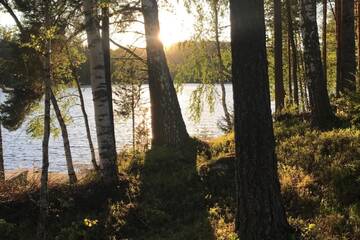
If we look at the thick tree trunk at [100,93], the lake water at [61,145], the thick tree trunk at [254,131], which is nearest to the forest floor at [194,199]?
the thick tree trunk at [100,93]

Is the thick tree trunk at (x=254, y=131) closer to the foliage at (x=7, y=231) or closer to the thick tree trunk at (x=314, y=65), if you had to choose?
the foliage at (x=7, y=231)

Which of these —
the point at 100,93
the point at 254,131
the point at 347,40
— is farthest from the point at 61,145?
the point at 254,131

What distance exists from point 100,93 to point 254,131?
19.0 feet

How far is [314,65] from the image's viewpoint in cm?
1208

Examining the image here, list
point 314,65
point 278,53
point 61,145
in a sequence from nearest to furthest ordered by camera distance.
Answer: point 314,65 → point 278,53 → point 61,145

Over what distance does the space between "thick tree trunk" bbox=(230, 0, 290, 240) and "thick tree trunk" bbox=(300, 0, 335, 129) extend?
18.7 ft

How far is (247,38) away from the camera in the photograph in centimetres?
666

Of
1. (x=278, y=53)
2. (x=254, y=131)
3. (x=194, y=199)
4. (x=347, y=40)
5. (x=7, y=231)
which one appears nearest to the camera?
(x=254, y=131)

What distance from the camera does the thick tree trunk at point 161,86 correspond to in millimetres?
14656

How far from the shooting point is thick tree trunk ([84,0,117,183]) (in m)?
11.5

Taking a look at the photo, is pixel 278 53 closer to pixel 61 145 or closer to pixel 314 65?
pixel 314 65

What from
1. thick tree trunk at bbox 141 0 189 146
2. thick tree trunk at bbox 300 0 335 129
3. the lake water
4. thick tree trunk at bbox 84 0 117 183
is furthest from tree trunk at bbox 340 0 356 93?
the lake water

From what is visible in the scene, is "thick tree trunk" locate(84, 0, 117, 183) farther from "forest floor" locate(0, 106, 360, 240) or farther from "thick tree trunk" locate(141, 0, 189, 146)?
"thick tree trunk" locate(141, 0, 189, 146)

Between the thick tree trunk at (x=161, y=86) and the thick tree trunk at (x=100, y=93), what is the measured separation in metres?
2.93
